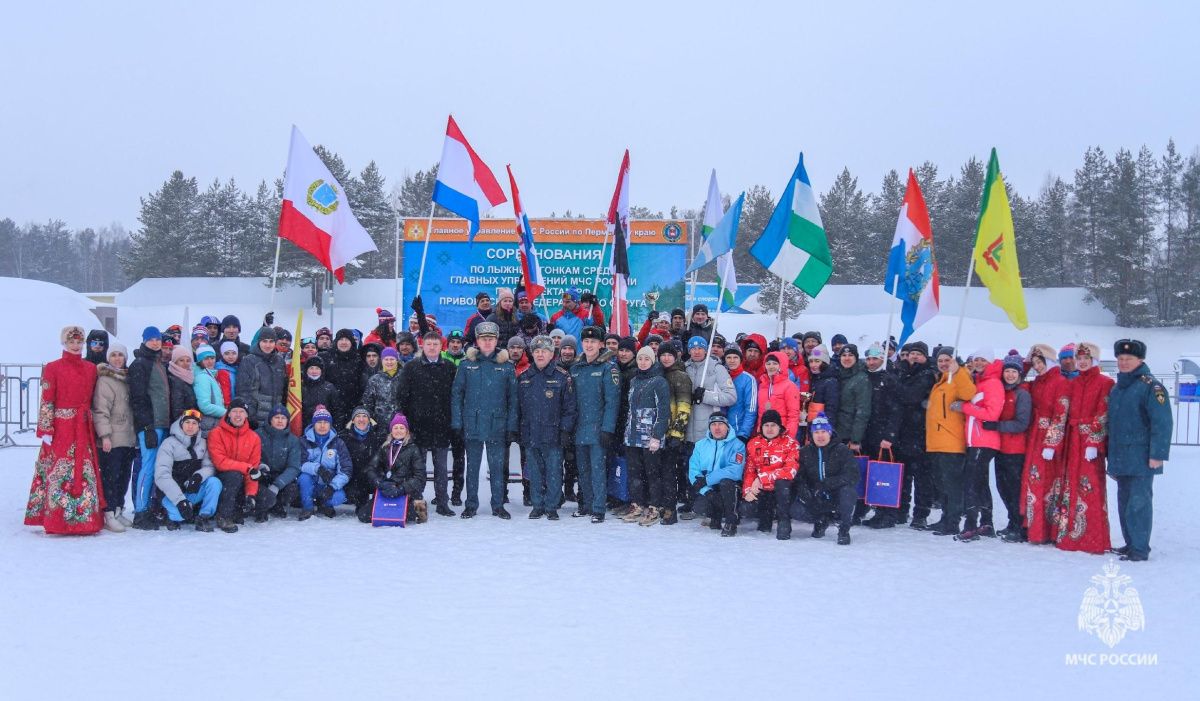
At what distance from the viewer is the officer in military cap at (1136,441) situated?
7.10m

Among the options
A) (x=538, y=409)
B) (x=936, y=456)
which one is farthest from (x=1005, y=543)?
(x=538, y=409)

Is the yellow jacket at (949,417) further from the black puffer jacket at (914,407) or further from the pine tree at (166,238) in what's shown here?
the pine tree at (166,238)

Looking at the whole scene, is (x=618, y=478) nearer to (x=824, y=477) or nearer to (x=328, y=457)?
(x=824, y=477)

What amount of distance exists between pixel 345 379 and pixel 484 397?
172cm

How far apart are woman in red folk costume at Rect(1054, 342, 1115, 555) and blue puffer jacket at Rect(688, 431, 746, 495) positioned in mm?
2838

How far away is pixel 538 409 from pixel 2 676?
16.3 feet

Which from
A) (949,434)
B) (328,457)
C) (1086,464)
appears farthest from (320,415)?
(1086,464)

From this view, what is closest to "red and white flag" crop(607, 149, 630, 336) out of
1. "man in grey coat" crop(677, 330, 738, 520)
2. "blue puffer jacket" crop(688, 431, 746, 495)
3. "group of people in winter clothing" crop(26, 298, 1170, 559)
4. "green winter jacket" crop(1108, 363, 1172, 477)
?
"group of people in winter clothing" crop(26, 298, 1170, 559)

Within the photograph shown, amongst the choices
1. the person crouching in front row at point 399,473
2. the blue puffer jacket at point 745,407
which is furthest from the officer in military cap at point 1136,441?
the person crouching in front row at point 399,473

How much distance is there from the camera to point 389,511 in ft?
26.6

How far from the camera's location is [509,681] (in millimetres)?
4285

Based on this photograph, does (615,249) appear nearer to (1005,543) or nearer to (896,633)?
(1005,543)

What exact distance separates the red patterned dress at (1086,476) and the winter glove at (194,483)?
7.67 metres

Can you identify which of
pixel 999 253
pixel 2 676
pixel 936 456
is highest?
pixel 999 253
